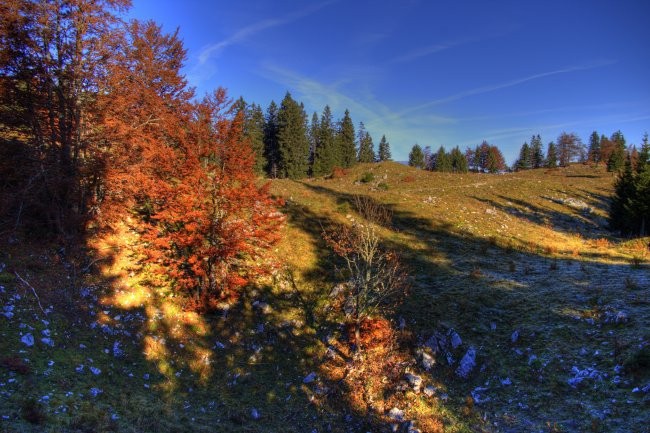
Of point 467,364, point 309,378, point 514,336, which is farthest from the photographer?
point 514,336

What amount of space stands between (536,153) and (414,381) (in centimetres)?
13111

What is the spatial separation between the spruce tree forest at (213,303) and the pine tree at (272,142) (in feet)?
176

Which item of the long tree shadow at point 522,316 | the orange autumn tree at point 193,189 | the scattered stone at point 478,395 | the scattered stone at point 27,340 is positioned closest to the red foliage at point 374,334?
the long tree shadow at point 522,316

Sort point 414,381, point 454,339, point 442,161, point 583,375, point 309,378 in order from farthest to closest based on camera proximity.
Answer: point 442,161 < point 454,339 < point 309,378 < point 414,381 < point 583,375

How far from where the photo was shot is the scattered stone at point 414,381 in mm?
12122

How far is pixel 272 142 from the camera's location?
251 feet

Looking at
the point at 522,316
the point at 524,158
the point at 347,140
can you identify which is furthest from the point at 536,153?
the point at 522,316

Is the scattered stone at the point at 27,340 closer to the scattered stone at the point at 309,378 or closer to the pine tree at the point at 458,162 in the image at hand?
the scattered stone at the point at 309,378

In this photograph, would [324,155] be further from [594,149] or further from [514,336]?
[594,149]

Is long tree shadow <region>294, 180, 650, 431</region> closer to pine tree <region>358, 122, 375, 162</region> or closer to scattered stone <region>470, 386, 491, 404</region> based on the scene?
scattered stone <region>470, 386, 491, 404</region>

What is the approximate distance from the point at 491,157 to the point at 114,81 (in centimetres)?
12258

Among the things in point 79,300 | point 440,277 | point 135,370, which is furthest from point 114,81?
point 440,277

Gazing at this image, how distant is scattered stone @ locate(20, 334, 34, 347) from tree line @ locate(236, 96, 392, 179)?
50017 millimetres

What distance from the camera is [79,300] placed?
12.9 metres
